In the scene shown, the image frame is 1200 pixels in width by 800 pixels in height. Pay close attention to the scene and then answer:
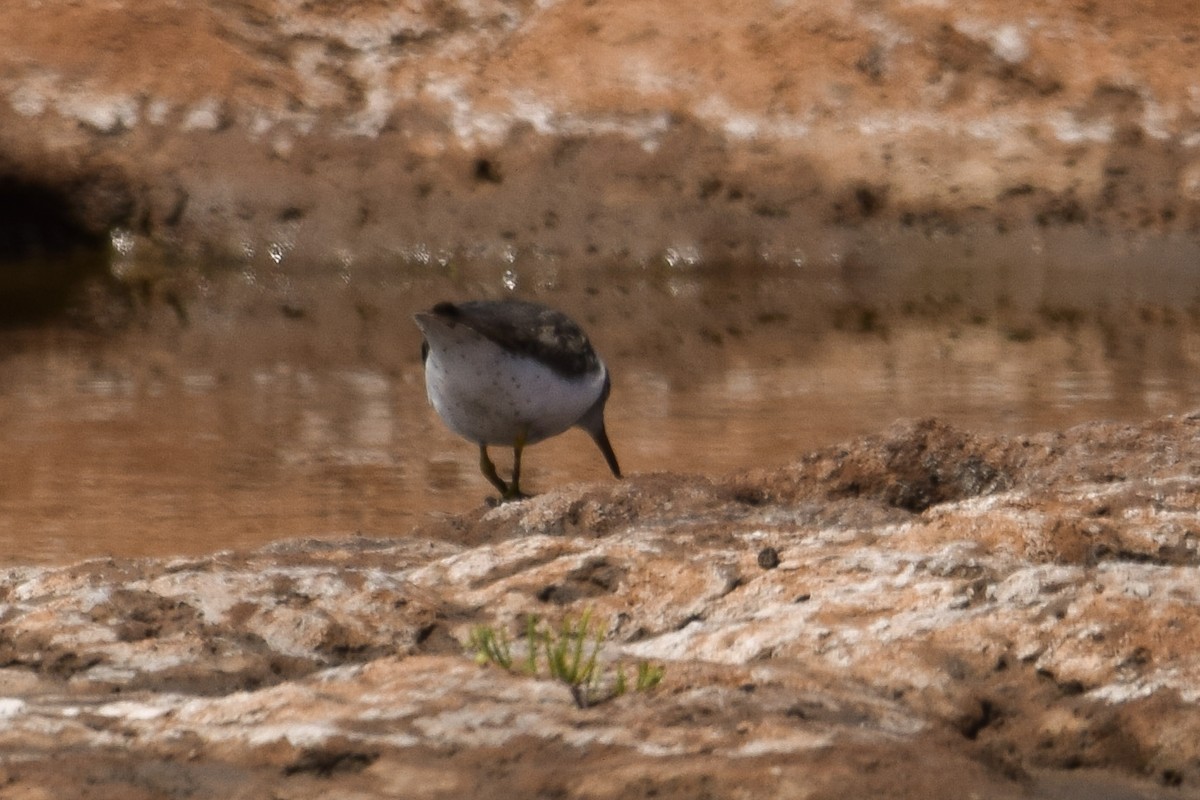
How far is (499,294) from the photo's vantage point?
11500 mm

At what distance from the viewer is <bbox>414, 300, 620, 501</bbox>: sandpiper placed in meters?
5.27

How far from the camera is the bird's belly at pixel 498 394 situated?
5.37 meters

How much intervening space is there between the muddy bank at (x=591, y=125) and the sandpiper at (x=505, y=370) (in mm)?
6454

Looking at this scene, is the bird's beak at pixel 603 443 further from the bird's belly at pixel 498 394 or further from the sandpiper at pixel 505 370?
the bird's belly at pixel 498 394

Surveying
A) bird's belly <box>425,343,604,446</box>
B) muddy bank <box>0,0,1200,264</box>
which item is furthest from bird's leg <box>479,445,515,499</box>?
muddy bank <box>0,0,1200,264</box>

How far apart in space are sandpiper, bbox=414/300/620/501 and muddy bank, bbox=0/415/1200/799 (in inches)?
31.3

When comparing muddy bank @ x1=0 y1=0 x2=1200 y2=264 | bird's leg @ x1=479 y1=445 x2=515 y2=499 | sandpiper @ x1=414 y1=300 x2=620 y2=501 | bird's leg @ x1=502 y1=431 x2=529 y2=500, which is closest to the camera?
sandpiper @ x1=414 y1=300 x2=620 y2=501

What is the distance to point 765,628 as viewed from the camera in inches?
135

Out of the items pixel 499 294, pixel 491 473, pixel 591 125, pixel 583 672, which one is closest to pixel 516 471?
pixel 491 473

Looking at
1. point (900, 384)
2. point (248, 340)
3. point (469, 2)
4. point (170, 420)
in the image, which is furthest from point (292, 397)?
point (469, 2)

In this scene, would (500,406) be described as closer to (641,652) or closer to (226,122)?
(641,652)

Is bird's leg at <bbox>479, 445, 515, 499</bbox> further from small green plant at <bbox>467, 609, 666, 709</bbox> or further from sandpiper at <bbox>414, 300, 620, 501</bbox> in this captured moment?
small green plant at <bbox>467, 609, 666, 709</bbox>

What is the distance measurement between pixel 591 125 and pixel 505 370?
24.2ft

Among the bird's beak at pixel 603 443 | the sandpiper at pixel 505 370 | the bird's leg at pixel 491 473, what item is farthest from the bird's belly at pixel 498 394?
the bird's beak at pixel 603 443
